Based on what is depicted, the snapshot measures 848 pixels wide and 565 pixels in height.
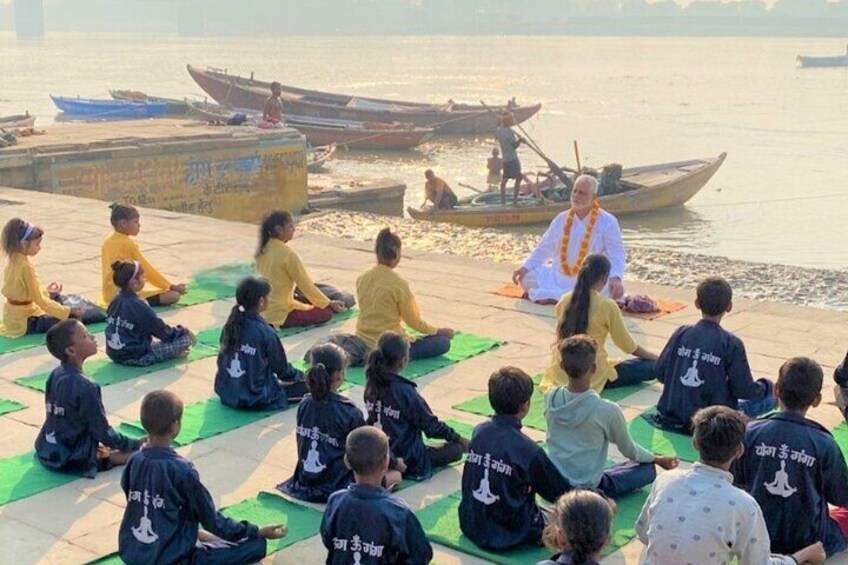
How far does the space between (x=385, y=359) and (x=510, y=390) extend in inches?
39.8

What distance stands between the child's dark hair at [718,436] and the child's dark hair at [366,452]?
A: 124 centimetres

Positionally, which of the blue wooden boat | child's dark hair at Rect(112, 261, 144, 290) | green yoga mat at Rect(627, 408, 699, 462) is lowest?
the blue wooden boat

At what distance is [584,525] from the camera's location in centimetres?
397

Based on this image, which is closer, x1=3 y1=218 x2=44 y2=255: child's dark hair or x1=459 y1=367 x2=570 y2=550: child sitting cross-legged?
x1=459 y1=367 x2=570 y2=550: child sitting cross-legged

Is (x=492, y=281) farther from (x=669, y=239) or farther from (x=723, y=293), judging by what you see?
(x=669, y=239)

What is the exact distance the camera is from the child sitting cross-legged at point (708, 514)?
4.43m

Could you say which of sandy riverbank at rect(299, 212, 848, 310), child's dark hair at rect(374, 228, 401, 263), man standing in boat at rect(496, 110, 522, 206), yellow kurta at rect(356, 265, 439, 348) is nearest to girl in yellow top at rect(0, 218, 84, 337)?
yellow kurta at rect(356, 265, 439, 348)

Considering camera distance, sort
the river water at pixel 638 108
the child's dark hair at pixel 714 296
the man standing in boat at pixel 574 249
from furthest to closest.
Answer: the river water at pixel 638 108 → the man standing in boat at pixel 574 249 → the child's dark hair at pixel 714 296

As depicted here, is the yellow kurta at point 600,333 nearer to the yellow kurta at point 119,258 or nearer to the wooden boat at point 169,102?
the yellow kurta at point 119,258

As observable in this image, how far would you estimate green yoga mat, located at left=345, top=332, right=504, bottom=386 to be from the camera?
8.38 meters

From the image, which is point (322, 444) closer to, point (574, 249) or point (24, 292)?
point (24, 292)

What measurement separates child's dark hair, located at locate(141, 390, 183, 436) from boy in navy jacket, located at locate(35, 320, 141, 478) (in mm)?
1239

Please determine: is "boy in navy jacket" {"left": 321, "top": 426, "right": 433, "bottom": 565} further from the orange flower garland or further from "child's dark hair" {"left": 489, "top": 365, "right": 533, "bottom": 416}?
the orange flower garland

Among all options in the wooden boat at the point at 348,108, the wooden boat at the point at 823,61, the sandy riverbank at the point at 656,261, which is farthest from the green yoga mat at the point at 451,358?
the wooden boat at the point at 823,61
